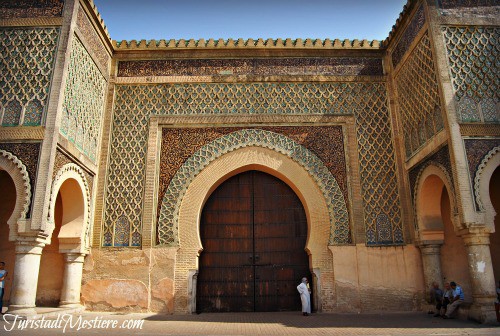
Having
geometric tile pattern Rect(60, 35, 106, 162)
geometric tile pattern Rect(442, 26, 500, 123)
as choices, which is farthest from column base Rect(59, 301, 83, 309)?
geometric tile pattern Rect(442, 26, 500, 123)

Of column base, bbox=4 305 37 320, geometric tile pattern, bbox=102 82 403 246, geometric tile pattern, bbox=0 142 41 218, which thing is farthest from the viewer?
geometric tile pattern, bbox=102 82 403 246

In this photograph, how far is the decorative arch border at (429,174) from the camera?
554 centimetres

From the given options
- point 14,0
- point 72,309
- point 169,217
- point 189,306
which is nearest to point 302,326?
point 189,306

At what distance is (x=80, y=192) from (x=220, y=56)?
336 cm

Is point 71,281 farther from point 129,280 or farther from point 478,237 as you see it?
point 478,237

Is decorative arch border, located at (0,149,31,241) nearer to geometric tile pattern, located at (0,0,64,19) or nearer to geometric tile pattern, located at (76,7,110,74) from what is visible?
geometric tile pattern, located at (0,0,64,19)

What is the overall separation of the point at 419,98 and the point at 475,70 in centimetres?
87

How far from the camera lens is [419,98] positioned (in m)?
6.50

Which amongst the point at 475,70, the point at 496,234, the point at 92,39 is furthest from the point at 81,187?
the point at 496,234

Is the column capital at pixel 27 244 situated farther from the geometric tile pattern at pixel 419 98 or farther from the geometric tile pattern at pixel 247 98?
the geometric tile pattern at pixel 419 98

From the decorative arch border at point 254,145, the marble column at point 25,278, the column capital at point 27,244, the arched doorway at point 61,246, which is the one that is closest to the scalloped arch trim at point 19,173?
the column capital at point 27,244

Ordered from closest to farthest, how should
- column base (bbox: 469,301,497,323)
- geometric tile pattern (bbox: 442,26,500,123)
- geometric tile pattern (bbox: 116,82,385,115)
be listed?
column base (bbox: 469,301,497,323) < geometric tile pattern (bbox: 442,26,500,123) < geometric tile pattern (bbox: 116,82,385,115)

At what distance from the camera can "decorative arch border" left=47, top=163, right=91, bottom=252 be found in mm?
5423

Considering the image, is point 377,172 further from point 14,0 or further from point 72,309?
point 14,0
